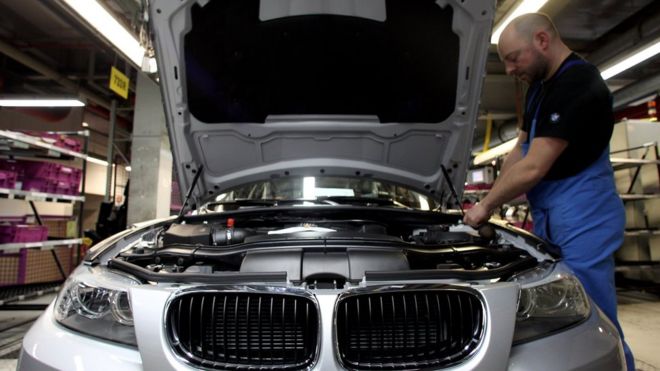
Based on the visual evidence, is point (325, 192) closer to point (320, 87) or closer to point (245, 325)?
point (320, 87)

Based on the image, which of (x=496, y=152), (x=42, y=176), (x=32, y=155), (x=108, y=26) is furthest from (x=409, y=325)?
(x=496, y=152)

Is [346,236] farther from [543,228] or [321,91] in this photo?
[321,91]

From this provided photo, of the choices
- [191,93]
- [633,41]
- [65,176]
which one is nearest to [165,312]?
[191,93]

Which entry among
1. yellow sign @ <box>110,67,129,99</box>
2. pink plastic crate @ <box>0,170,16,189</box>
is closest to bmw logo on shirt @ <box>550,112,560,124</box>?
pink plastic crate @ <box>0,170,16,189</box>

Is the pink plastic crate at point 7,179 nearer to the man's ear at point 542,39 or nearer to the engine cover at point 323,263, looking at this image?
the engine cover at point 323,263

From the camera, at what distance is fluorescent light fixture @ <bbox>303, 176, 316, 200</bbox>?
2428 mm

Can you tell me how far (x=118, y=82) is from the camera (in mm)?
5566

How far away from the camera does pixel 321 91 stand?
2.26m

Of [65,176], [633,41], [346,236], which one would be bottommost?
[346,236]

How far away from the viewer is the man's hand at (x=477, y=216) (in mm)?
1659

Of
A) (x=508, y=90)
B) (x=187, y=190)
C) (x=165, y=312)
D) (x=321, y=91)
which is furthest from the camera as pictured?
(x=508, y=90)

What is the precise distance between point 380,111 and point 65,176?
4.40 meters

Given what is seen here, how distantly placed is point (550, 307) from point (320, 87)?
5.06ft

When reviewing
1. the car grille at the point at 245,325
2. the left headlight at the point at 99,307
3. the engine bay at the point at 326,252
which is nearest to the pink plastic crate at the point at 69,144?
the engine bay at the point at 326,252
